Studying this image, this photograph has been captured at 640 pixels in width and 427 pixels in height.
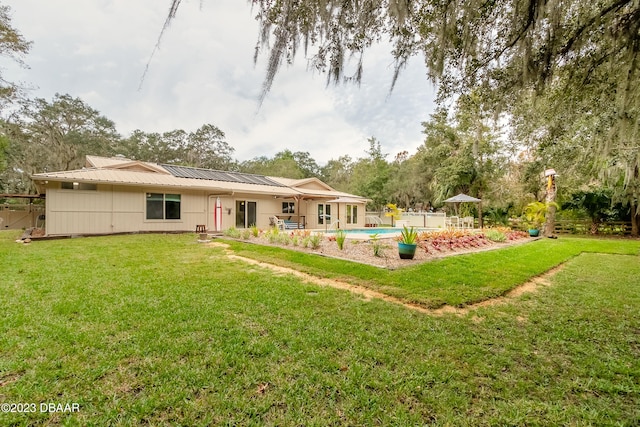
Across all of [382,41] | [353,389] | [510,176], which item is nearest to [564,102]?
[382,41]

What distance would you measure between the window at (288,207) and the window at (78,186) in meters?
8.67

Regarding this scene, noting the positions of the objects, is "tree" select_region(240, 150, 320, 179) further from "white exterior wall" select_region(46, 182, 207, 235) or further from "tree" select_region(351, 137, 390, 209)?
"white exterior wall" select_region(46, 182, 207, 235)

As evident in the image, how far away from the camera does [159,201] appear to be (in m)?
12.2

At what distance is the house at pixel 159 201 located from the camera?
10.2 metres

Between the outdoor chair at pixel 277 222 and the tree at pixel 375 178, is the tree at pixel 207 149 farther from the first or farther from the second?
the outdoor chair at pixel 277 222

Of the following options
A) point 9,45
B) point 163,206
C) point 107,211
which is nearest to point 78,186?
point 107,211

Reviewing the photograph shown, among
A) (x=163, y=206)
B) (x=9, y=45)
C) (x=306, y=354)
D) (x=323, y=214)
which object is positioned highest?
(x=9, y=45)

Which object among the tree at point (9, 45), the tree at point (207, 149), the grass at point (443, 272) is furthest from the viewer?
the tree at point (207, 149)

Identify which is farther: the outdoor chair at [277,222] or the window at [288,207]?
the window at [288,207]

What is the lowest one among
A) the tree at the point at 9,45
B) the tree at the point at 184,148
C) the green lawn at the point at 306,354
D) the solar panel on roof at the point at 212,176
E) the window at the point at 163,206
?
the green lawn at the point at 306,354

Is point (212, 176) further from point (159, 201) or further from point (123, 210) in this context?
point (123, 210)

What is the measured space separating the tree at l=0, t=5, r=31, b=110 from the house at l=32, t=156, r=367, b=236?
3690 mm

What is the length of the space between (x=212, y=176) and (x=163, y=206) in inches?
161

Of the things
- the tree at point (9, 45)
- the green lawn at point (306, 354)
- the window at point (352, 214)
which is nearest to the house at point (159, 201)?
the window at point (352, 214)
